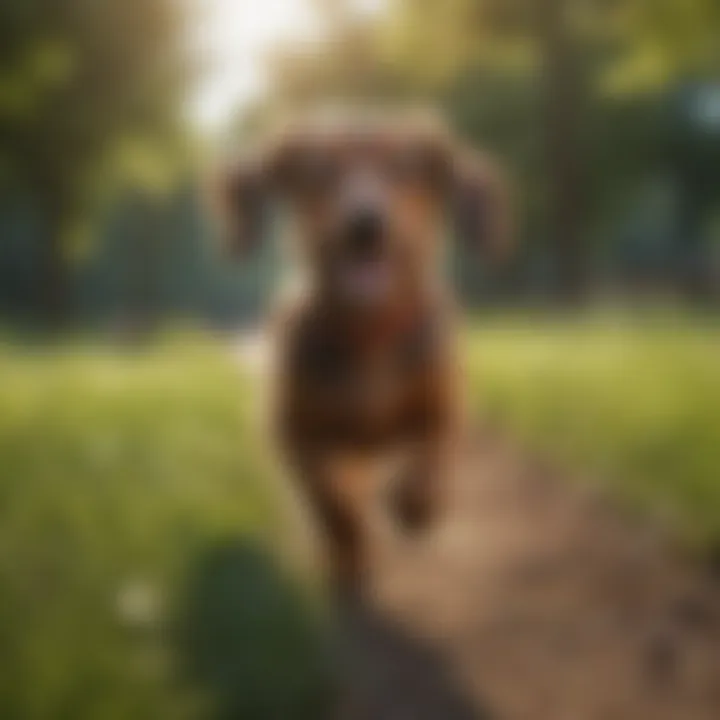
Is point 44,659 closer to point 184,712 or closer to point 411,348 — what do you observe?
point 184,712

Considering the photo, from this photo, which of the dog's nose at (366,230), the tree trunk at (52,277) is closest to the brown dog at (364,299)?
the dog's nose at (366,230)

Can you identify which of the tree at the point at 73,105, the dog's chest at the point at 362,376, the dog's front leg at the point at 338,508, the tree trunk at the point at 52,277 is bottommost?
the dog's front leg at the point at 338,508

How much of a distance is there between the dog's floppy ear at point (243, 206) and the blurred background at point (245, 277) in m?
0.01

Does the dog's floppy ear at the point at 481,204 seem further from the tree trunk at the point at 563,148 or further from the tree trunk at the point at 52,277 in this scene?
the tree trunk at the point at 52,277

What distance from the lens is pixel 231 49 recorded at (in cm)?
87

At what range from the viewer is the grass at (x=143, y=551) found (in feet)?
2.55

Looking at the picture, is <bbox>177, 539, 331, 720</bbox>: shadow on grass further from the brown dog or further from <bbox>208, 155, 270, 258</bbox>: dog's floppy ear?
<bbox>208, 155, 270, 258</bbox>: dog's floppy ear

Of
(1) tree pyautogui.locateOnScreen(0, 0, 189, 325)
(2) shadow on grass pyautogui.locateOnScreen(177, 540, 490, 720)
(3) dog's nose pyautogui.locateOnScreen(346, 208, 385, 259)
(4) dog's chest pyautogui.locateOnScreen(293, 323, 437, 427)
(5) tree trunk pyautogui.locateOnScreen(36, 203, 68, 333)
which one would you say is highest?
(1) tree pyautogui.locateOnScreen(0, 0, 189, 325)

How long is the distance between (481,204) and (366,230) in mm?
82

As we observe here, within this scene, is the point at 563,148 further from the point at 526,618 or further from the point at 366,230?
the point at 526,618

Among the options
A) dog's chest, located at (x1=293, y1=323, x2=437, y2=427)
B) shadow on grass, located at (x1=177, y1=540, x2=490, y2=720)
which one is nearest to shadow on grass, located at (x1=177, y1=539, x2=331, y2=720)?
shadow on grass, located at (x1=177, y1=540, x2=490, y2=720)

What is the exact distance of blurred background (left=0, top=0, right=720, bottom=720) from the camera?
84 centimetres

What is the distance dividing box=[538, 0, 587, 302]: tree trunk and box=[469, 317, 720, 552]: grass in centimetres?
4

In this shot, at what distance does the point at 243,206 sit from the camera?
83 cm
